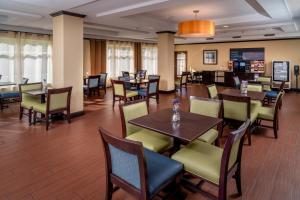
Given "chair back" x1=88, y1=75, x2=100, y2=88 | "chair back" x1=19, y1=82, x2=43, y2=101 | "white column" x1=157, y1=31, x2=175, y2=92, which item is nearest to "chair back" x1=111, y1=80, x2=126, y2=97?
"chair back" x1=88, y1=75, x2=100, y2=88

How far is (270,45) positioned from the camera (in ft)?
34.8

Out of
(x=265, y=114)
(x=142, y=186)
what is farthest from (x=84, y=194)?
(x=265, y=114)

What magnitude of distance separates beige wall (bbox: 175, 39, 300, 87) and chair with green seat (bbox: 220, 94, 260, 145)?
26.8ft

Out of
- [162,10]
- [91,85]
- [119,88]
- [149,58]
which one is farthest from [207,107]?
[149,58]

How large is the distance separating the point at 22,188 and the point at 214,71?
448 inches

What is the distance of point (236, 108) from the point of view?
12.1 feet

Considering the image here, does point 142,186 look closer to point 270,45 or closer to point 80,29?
point 80,29

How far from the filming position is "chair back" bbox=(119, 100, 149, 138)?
279 centimetres

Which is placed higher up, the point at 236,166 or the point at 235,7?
the point at 235,7

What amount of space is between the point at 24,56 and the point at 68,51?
3.89m

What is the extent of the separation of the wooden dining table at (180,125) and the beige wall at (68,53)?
10.2 ft

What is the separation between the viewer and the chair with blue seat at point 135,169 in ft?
5.38

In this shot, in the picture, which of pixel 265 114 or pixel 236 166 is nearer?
pixel 236 166

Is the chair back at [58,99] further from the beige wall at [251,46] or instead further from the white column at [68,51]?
the beige wall at [251,46]
